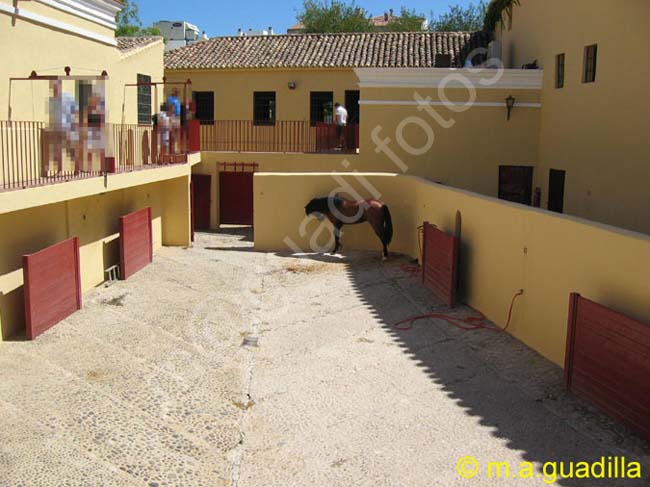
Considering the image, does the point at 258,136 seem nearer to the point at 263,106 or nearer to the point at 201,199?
the point at 263,106

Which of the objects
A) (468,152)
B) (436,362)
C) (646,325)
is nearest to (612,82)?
(468,152)

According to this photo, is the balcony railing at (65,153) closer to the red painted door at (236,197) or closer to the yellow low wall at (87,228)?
the yellow low wall at (87,228)

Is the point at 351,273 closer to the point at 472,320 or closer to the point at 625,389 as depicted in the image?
the point at 472,320

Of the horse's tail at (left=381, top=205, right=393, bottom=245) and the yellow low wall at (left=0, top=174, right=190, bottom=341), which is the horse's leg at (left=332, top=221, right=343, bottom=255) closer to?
the horse's tail at (left=381, top=205, right=393, bottom=245)

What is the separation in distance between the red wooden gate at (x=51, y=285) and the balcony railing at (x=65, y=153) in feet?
4.25

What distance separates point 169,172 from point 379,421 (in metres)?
11.0

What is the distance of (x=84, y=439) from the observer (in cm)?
765

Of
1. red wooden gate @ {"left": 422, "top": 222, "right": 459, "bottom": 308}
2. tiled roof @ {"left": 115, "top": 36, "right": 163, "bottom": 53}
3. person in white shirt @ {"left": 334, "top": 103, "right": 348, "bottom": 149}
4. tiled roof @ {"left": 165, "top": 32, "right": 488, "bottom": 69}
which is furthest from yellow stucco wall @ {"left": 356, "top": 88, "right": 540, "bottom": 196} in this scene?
red wooden gate @ {"left": 422, "top": 222, "right": 459, "bottom": 308}

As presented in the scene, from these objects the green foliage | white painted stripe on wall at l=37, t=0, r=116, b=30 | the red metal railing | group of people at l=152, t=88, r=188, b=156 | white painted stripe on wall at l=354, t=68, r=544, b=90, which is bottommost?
the red metal railing

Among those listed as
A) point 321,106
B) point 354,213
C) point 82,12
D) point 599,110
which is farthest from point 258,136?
point 599,110

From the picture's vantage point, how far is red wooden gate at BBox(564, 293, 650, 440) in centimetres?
711

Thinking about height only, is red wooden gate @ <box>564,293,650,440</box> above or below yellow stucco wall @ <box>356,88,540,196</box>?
below

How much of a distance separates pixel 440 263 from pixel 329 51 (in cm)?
1679

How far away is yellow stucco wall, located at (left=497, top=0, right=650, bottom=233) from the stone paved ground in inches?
229
